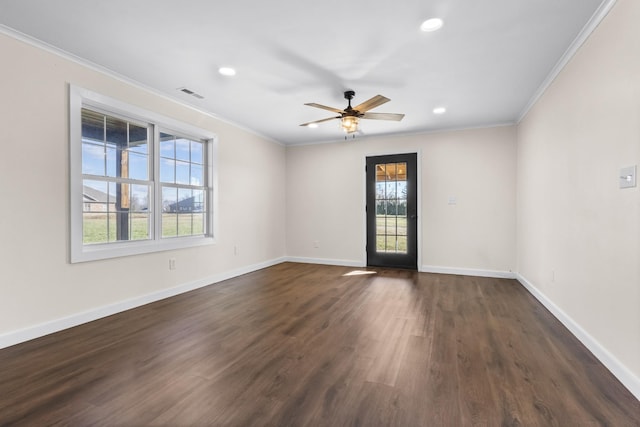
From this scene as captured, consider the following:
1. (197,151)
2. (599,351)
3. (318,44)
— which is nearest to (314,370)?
(599,351)

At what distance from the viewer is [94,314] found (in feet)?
10.2

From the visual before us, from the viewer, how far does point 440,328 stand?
9.50 ft

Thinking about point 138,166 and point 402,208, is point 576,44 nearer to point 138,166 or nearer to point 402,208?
point 402,208

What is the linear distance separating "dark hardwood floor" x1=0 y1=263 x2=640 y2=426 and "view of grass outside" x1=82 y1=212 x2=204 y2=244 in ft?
2.98

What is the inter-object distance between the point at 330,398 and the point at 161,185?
133 inches

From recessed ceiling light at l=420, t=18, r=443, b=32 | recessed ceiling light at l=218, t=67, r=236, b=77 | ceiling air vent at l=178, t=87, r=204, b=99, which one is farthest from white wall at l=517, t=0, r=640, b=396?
ceiling air vent at l=178, t=87, r=204, b=99

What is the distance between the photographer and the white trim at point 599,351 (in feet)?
6.16

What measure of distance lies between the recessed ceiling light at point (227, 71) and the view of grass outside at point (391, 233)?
383 cm

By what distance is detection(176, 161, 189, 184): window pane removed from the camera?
14.1 ft

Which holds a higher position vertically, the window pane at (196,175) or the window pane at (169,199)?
the window pane at (196,175)

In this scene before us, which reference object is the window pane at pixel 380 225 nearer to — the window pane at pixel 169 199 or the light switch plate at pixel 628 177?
the window pane at pixel 169 199

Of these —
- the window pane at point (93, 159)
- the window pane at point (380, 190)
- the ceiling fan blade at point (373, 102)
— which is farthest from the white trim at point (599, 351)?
the window pane at point (93, 159)

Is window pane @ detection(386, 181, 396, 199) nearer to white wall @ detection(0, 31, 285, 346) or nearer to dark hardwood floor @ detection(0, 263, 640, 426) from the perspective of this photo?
dark hardwood floor @ detection(0, 263, 640, 426)

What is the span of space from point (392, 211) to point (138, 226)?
4.30m
